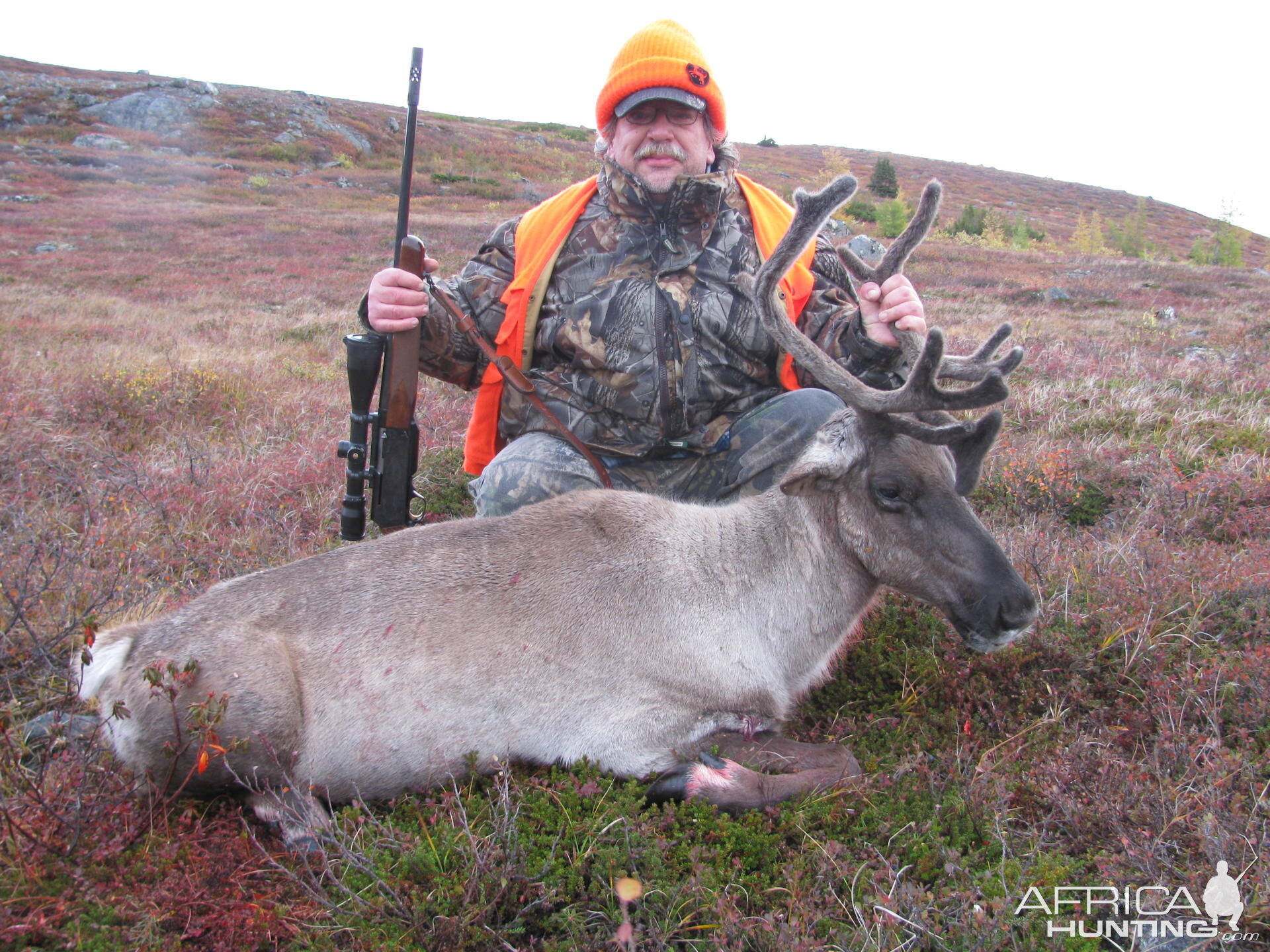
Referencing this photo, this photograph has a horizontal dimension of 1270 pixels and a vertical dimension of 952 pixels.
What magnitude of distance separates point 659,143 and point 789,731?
3.38m

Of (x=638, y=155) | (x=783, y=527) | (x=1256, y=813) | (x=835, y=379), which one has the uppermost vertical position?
(x=638, y=155)

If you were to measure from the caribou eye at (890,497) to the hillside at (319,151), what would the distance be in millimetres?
38718

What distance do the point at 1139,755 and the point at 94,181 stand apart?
53709 mm

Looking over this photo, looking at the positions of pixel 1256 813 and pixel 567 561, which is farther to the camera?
pixel 567 561

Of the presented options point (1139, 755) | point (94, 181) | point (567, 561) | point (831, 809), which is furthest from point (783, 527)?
point (94, 181)

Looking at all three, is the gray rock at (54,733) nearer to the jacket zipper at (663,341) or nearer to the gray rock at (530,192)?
the jacket zipper at (663,341)

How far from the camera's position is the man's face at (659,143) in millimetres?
4742

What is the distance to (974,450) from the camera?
350cm

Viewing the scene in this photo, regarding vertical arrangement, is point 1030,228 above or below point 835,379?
above

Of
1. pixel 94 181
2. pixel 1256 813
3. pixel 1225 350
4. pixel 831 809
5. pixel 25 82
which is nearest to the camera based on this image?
pixel 1256 813

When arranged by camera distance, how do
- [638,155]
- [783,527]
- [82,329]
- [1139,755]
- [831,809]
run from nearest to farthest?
[831,809] → [1139,755] → [783,527] → [638,155] → [82,329]

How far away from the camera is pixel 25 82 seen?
64.2 m

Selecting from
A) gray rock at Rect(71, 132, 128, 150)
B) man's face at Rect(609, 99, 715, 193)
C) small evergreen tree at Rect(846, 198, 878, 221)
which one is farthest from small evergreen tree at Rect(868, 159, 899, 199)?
gray rock at Rect(71, 132, 128, 150)

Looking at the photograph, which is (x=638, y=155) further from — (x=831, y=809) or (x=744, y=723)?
(x=831, y=809)
